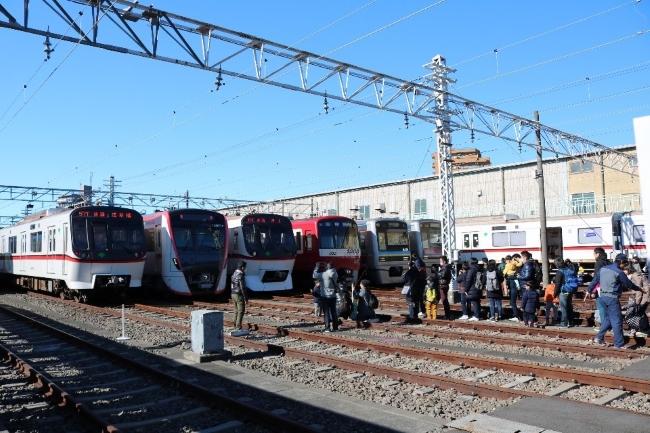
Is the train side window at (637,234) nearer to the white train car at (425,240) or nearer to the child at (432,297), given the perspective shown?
the white train car at (425,240)

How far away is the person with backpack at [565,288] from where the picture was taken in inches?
475

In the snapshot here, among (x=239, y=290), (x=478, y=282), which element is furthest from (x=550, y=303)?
(x=239, y=290)

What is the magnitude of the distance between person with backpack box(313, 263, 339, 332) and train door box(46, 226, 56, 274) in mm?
11010

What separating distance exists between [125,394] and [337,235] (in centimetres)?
1529

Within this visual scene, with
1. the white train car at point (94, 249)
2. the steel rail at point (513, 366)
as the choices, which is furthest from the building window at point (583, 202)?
the steel rail at point (513, 366)

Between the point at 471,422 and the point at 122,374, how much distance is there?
5420mm

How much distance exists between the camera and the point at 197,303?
63.6 feet

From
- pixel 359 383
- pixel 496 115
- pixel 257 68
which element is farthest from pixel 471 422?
pixel 496 115

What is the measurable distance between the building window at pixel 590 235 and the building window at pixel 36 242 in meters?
22.9

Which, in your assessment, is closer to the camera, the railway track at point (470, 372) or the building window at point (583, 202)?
the railway track at point (470, 372)

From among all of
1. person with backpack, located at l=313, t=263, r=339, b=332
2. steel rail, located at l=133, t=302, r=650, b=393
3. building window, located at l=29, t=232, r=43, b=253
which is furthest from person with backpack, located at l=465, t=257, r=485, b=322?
building window, located at l=29, t=232, r=43, b=253

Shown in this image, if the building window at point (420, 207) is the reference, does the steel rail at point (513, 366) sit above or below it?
below

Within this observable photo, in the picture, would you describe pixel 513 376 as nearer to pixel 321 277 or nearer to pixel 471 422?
pixel 471 422

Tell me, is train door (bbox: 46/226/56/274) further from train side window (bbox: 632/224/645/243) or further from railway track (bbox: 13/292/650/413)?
train side window (bbox: 632/224/645/243)
